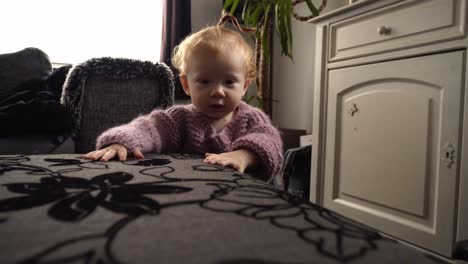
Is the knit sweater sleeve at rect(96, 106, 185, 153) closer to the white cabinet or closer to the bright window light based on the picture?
the white cabinet

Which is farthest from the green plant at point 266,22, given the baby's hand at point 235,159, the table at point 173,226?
the table at point 173,226

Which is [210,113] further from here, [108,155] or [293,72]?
[293,72]

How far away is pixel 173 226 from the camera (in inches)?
8.7

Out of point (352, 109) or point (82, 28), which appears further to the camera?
point (82, 28)

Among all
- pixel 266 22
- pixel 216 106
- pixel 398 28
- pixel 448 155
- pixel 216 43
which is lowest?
pixel 448 155

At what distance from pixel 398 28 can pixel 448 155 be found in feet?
1.33

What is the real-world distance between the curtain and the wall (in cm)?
20

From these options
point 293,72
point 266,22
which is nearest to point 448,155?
point 266,22

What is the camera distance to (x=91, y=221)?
231 millimetres

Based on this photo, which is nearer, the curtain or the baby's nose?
the baby's nose

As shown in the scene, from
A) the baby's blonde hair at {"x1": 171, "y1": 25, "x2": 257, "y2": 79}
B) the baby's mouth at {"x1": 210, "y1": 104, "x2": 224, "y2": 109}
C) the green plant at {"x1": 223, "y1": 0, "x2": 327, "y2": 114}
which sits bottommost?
the baby's mouth at {"x1": 210, "y1": 104, "x2": 224, "y2": 109}

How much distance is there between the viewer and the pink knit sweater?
65 centimetres

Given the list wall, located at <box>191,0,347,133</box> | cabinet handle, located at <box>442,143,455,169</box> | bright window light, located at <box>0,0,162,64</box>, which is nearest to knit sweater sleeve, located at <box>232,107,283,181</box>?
cabinet handle, located at <box>442,143,455,169</box>

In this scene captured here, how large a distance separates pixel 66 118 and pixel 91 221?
1.13 m
